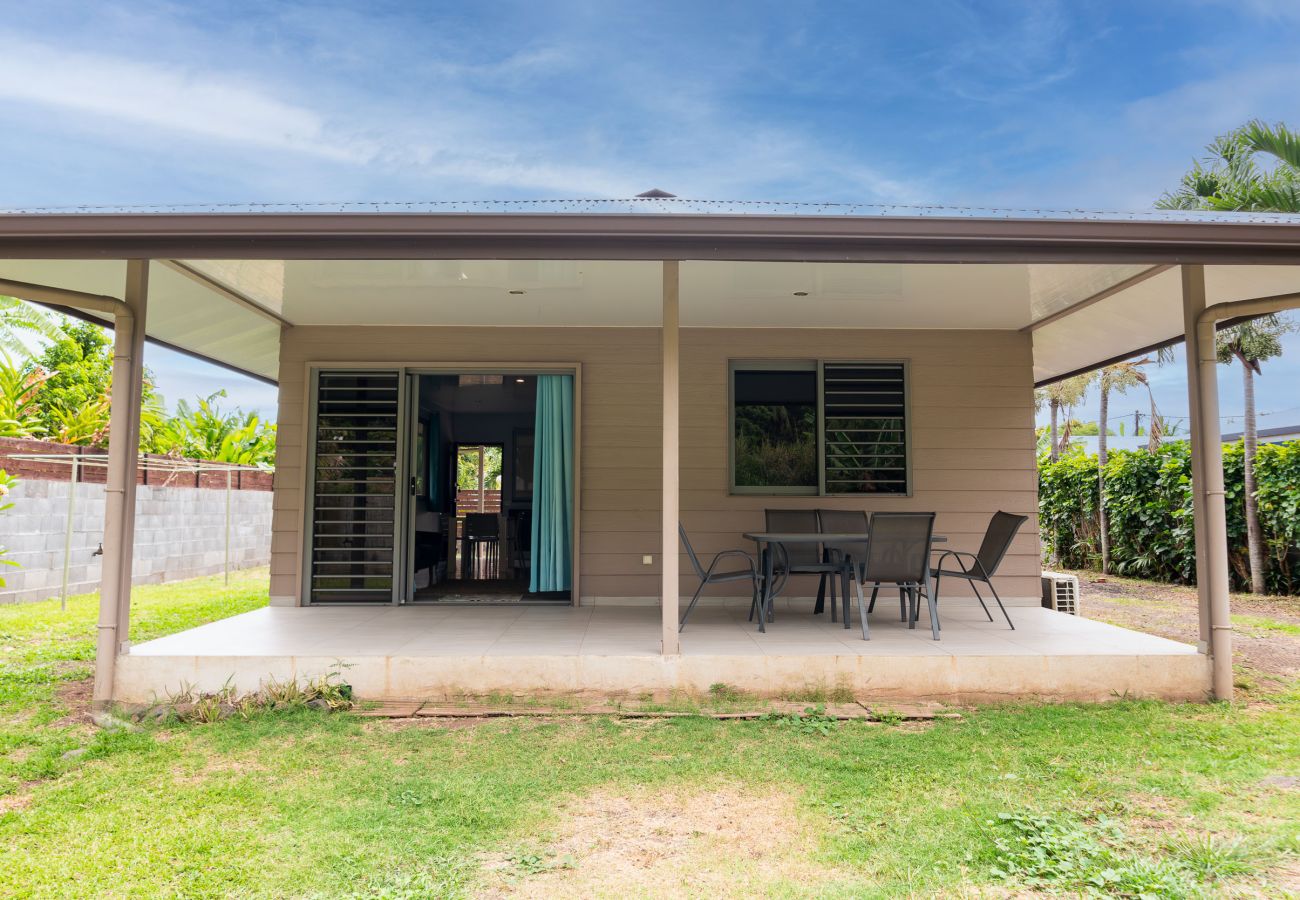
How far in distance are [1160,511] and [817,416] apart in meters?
6.21

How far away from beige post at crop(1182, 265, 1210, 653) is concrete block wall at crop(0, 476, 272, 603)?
874 cm

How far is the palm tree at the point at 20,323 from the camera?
13180mm

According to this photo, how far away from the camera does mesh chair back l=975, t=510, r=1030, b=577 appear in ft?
17.0

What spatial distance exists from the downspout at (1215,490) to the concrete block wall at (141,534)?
8775mm

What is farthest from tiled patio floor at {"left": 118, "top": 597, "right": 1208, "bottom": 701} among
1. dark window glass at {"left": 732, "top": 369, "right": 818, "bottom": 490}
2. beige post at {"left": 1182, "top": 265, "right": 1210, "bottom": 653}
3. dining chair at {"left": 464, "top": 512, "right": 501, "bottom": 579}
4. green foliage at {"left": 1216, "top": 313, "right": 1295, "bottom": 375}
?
green foliage at {"left": 1216, "top": 313, "right": 1295, "bottom": 375}

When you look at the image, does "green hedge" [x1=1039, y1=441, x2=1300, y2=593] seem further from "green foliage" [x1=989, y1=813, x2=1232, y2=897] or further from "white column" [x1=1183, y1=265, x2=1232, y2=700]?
"green foliage" [x1=989, y1=813, x2=1232, y2=897]

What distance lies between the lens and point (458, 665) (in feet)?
14.4

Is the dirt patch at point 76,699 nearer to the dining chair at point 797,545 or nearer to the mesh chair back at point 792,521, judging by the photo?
the dining chair at point 797,545

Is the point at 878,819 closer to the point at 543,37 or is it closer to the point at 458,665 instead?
the point at 458,665

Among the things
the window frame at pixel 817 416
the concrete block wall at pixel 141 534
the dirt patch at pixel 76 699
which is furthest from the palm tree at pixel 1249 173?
the concrete block wall at pixel 141 534

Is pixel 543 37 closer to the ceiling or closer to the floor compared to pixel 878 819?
closer to the ceiling

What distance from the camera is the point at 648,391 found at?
6723mm

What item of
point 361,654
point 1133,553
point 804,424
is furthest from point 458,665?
point 1133,553

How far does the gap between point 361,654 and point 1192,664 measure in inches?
A: 176
